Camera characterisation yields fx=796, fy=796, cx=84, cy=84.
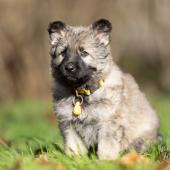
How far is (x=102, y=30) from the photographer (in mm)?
8414

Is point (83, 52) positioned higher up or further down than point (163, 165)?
higher up

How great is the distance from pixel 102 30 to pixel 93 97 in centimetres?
74

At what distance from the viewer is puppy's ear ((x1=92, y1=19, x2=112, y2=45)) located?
8391mm

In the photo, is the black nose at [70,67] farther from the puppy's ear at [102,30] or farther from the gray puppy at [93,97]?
the puppy's ear at [102,30]

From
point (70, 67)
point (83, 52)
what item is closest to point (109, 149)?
point (70, 67)

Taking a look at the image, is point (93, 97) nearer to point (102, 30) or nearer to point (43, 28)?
point (102, 30)

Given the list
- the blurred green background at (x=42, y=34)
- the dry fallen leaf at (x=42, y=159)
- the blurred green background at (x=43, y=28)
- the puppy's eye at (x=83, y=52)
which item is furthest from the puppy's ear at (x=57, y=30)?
the blurred green background at (x=43, y=28)

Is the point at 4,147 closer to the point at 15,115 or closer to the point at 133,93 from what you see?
the point at 133,93

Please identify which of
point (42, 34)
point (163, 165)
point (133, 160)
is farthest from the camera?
point (42, 34)

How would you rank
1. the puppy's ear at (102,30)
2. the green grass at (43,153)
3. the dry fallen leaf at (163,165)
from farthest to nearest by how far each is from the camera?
the puppy's ear at (102,30)
the green grass at (43,153)
the dry fallen leaf at (163,165)

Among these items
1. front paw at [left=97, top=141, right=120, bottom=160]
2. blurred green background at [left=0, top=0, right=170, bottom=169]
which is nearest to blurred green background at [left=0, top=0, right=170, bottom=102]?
blurred green background at [left=0, top=0, right=170, bottom=169]

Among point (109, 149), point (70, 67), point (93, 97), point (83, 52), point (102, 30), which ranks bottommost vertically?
point (109, 149)

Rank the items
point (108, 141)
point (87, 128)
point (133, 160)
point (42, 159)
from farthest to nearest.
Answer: point (87, 128), point (108, 141), point (42, 159), point (133, 160)

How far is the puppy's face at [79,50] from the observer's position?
807 centimetres
